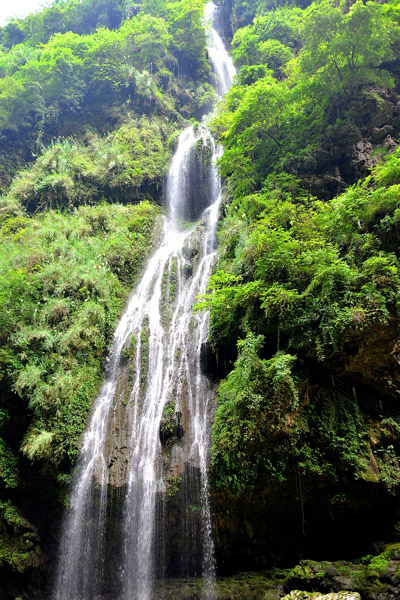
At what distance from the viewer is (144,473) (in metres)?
7.66

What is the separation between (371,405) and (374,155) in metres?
8.49

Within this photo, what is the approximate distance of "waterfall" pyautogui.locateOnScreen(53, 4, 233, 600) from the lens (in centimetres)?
698

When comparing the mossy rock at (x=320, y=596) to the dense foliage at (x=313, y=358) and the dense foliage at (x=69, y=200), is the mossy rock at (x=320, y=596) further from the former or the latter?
the dense foliage at (x=69, y=200)

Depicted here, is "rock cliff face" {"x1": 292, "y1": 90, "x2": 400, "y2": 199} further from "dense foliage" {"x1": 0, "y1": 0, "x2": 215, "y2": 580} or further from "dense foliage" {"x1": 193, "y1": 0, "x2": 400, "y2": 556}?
"dense foliage" {"x1": 0, "y1": 0, "x2": 215, "y2": 580}

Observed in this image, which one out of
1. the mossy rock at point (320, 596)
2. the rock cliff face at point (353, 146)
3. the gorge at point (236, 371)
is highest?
the rock cliff face at point (353, 146)

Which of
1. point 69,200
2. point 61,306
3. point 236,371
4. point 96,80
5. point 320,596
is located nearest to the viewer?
point 320,596

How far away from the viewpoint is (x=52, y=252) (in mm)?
13016

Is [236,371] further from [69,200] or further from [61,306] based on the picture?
[69,200]

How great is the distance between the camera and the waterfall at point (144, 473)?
698 cm

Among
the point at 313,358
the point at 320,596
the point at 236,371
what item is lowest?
the point at 320,596

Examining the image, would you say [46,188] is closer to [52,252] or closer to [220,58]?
[52,252]

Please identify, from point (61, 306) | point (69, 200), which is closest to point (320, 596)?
point (61, 306)

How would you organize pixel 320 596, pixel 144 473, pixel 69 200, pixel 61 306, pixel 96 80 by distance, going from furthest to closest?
pixel 96 80 → pixel 69 200 → pixel 61 306 → pixel 144 473 → pixel 320 596

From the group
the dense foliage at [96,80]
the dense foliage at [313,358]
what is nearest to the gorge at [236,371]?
the dense foliage at [313,358]
